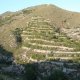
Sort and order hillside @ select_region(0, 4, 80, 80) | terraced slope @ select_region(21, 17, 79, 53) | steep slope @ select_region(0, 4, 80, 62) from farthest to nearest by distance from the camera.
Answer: steep slope @ select_region(0, 4, 80, 62) < terraced slope @ select_region(21, 17, 79, 53) < hillside @ select_region(0, 4, 80, 80)

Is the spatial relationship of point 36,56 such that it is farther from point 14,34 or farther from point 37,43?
point 14,34

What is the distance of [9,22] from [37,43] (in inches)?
1160

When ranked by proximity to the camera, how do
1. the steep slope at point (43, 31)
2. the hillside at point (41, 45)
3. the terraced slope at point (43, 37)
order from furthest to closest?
the steep slope at point (43, 31) → the terraced slope at point (43, 37) → the hillside at point (41, 45)

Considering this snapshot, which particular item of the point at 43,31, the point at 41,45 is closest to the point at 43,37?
the point at 41,45

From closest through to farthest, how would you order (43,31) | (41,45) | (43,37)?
(41,45)
(43,37)
(43,31)

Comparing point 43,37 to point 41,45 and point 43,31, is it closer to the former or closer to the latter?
point 41,45

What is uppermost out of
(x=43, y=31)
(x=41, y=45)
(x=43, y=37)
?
(x=43, y=31)

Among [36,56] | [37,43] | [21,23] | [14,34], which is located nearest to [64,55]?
[36,56]

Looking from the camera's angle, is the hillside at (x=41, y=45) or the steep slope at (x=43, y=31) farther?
the steep slope at (x=43, y=31)

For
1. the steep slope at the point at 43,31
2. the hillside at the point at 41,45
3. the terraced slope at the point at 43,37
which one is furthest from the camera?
the steep slope at the point at 43,31

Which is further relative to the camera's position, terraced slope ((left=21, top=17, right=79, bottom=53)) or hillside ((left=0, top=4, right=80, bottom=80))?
terraced slope ((left=21, top=17, right=79, bottom=53))

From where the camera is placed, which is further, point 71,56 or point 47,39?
point 47,39

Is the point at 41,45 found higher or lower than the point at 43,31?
lower

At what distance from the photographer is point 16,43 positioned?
372 ft
